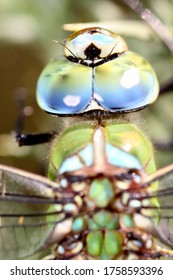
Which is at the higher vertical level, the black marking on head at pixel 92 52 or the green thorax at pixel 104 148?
the black marking on head at pixel 92 52

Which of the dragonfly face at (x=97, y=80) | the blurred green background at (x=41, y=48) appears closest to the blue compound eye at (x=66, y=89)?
the dragonfly face at (x=97, y=80)

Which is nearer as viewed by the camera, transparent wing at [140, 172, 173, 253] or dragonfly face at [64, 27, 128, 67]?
transparent wing at [140, 172, 173, 253]

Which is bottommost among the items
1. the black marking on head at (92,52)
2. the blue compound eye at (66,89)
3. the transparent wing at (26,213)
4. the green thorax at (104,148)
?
the transparent wing at (26,213)

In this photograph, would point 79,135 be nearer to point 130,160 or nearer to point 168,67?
point 130,160

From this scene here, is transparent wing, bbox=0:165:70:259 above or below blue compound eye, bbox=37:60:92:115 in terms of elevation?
below

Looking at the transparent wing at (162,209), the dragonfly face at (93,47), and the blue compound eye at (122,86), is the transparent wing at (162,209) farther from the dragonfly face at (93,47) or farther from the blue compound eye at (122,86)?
the dragonfly face at (93,47)

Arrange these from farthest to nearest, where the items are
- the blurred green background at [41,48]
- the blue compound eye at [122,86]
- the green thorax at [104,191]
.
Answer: the blurred green background at [41,48], the blue compound eye at [122,86], the green thorax at [104,191]

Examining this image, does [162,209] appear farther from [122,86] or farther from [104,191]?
[122,86]

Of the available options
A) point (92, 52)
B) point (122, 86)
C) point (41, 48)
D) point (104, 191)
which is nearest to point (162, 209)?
point (104, 191)

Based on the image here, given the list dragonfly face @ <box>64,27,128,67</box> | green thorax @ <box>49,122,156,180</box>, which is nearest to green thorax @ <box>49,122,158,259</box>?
green thorax @ <box>49,122,156,180</box>

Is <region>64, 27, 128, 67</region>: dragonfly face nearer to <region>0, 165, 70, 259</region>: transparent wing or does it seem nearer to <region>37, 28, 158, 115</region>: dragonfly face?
<region>37, 28, 158, 115</region>: dragonfly face

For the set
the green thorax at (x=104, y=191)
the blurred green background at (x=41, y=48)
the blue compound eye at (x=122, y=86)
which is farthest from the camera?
the blurred green background at (x=41, y=48)
